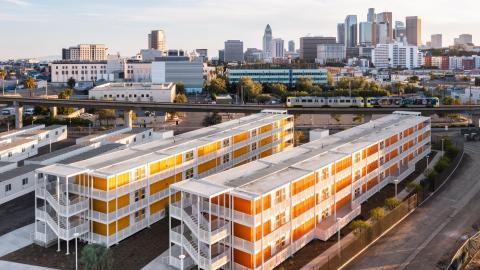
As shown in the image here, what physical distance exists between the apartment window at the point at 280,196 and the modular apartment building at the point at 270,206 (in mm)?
44

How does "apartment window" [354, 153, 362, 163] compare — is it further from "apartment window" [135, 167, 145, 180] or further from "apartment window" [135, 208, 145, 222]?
"apartment window" [135, 208, 145, 222]

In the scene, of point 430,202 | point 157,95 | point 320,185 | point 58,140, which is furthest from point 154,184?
point 157,95

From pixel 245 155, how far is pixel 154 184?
34.3 ft

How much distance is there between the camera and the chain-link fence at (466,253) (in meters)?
21.1

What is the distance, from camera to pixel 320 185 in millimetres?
24766

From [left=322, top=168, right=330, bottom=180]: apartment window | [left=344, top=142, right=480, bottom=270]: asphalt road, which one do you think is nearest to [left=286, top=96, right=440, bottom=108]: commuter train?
[left=344, top=142, right=480, bottom=270]: asphalt road

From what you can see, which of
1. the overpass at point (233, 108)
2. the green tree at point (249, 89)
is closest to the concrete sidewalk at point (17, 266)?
the overpass at point (233, 108)

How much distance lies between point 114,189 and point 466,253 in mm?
16678

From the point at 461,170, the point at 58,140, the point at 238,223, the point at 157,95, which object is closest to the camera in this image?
the point at 238,223

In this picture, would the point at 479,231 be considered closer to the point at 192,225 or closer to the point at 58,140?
the point at 192,225

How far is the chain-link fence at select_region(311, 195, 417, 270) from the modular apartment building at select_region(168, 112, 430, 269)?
6.13ft

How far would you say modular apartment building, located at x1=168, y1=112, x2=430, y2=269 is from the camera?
20344mm

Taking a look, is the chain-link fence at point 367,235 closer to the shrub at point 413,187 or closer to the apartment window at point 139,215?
the shrub at point 413,187

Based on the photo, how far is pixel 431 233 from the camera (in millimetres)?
25516
